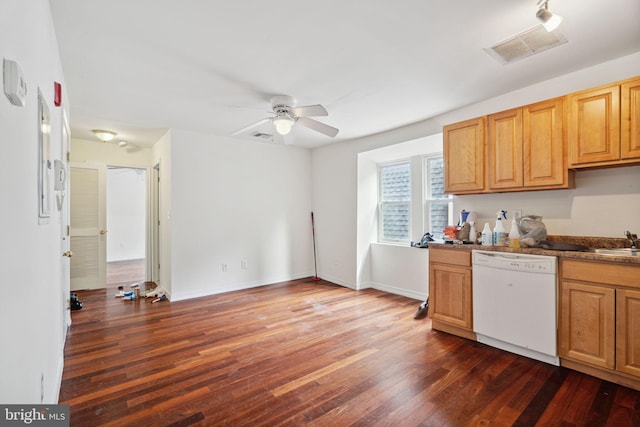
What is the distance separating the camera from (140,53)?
231cm

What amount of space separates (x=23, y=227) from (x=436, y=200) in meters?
4.30

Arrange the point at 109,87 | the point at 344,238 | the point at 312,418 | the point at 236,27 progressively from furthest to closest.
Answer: the point at 344,238
the point at 109,87
the point at 236,27
the point at 312,418

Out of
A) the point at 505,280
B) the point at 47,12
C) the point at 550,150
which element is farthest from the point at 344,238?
the point at 47,12

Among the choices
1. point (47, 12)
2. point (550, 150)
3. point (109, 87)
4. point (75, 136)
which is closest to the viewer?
point (47, 12)

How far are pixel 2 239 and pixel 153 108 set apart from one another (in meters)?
3.05

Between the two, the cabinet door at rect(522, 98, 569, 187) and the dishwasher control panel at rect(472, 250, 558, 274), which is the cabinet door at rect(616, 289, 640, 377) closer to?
the dishwasher control panel at rect(472, 250, 558, 274)

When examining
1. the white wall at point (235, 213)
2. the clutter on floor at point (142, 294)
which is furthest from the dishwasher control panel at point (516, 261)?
the clutter on floor at point (142, 294)

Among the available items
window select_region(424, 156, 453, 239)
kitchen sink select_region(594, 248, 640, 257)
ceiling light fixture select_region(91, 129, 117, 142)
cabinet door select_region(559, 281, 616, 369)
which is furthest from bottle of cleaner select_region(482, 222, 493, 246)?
ceiling light fixture select_region(91, 129, 117, 142)

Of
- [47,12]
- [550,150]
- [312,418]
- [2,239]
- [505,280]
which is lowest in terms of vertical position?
[312,418]

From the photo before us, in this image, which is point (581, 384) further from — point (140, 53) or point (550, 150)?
point (140, 53)

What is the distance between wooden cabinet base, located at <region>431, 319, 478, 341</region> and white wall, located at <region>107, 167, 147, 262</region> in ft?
24.6

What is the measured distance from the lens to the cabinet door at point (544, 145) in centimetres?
261

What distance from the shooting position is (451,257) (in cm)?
310

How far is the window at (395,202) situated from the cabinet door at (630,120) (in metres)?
2.59
